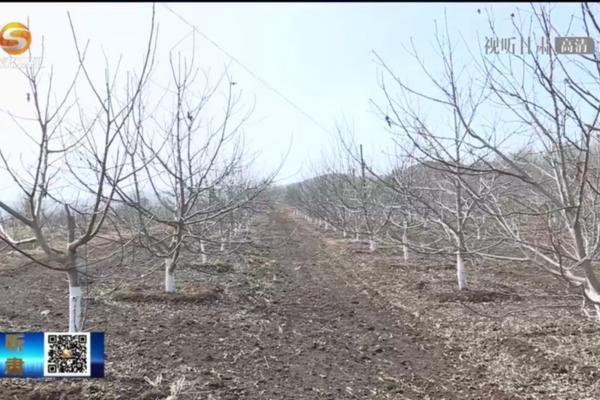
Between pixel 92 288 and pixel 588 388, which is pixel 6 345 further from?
pixel 588 388

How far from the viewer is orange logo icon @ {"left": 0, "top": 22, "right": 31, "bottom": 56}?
3.05m

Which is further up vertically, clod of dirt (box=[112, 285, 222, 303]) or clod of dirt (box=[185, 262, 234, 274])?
clod of dirt (box=[185, 262, 234, 274])

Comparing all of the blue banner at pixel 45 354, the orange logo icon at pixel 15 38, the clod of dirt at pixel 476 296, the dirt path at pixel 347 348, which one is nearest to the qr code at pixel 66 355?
the blue banner at pixel 45 354

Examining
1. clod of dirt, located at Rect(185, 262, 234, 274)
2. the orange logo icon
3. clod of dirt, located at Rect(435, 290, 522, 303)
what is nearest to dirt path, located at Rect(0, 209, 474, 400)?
clod of dirt, located at Rect(435, 290, 522, 303)

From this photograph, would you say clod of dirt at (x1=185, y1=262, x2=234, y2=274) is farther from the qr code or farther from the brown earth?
the qr code

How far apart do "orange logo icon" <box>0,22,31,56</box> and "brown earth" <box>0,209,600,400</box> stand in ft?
5.56

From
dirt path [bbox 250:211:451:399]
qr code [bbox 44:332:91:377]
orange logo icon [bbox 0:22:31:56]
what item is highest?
orange logo icon [bbox 0:22:31:56]

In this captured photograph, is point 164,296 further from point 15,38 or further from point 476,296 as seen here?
point 476,296

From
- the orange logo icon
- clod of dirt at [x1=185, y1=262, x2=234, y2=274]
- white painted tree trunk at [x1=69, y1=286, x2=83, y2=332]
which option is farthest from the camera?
clod of dirt at [x1=185, y1=262, x2=234, y2=274]

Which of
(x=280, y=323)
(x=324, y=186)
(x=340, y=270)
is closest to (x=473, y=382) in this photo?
(x=280, y=323)

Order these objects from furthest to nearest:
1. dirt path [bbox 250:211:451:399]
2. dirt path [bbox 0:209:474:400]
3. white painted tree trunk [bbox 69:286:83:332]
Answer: dirt path [bbox 250:211:451:399] → dirt path [bbox 0:209:474:400] → white painted tree trunk [bbox 69:286:83:332]

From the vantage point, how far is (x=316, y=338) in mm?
5055

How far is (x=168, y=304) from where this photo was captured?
6172 millimetres

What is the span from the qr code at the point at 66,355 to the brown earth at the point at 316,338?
0.09m
